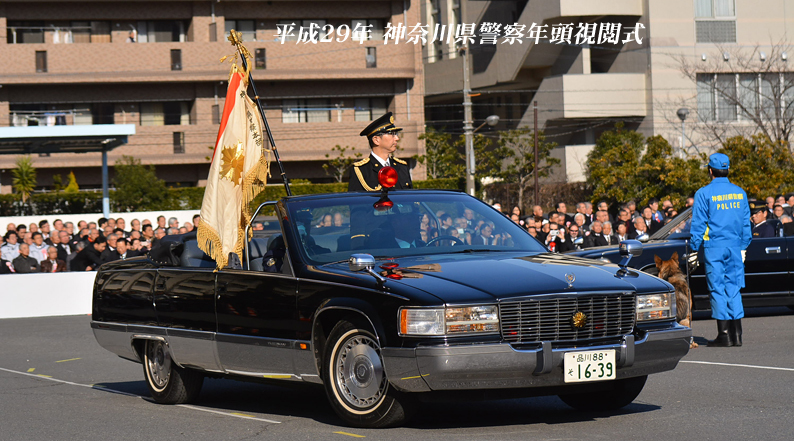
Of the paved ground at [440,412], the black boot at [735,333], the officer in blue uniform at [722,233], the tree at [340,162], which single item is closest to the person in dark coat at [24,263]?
the paved ground at [440,412]

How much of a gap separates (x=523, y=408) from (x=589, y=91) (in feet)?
136

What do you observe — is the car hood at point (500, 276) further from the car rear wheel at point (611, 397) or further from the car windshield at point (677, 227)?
the car windshield at point (677, 227)

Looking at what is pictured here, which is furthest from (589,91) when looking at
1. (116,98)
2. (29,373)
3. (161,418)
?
(161,418)

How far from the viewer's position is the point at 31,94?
50.7m

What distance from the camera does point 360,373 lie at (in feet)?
21.9

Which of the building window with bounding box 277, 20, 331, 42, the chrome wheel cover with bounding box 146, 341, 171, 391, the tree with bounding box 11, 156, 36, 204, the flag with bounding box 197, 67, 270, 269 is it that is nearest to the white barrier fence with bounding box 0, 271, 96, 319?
the chrome wheel cover with bounding box 146, 341, 171, 391

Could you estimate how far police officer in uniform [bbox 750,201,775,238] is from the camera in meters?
15.4

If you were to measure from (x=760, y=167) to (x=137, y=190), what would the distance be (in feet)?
79.9

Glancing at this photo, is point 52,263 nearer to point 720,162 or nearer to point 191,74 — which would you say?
point 720,162

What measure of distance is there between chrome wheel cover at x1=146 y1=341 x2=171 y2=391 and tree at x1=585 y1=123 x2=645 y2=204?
31.4 metres

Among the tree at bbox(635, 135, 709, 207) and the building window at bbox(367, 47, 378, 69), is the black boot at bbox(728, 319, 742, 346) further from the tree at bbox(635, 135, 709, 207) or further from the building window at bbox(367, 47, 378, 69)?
the building window at bbox(367, 47, 378, 69)

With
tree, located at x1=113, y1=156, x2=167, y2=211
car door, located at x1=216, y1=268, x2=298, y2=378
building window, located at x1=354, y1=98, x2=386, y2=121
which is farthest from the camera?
building window, located at x1=354, y1=98, x2=386, y2=121

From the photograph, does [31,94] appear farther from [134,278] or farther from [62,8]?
[134,278]

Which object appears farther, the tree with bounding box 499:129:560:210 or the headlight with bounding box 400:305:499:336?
the tree with bounding box 499:129:560:210
